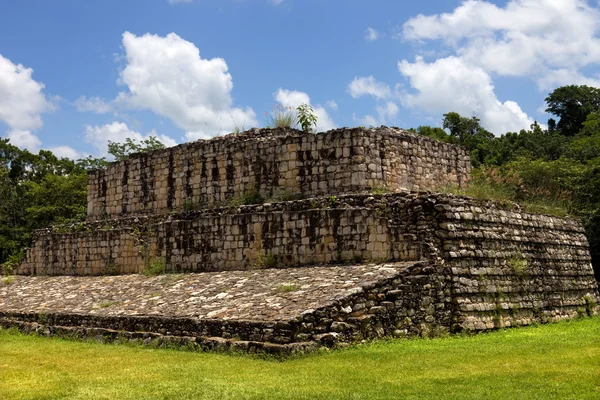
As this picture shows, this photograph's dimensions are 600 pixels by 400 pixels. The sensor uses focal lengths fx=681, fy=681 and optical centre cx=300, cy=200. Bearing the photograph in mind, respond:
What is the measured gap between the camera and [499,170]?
26.5 metres

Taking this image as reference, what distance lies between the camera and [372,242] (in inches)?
628

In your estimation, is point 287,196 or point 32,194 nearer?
point 287,196

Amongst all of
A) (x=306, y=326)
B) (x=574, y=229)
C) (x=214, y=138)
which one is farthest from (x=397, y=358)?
(x=214, y=138)

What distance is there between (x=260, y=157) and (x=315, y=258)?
4.48 metres

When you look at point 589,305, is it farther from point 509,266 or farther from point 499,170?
point 499,170

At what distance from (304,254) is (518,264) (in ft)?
17.3

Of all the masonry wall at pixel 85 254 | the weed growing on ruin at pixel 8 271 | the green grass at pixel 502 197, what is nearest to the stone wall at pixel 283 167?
the green grass at pixel 502 197

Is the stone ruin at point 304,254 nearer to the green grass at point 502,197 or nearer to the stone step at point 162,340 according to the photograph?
the stone step at point 162,340

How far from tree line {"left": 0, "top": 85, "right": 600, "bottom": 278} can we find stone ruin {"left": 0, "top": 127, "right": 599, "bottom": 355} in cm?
277

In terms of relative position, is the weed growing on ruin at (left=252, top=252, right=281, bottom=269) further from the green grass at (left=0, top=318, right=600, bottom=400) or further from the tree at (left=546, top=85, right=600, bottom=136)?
the tree at (left=546, top=85, right=600, bottom=136)

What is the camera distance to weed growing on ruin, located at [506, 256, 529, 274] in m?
16.6

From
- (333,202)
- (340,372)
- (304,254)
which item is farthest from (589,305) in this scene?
(340,372)

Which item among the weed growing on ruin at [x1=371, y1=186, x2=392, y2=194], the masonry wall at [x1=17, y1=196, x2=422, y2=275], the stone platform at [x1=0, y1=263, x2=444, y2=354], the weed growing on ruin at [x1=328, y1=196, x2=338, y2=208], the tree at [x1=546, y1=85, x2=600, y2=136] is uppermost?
the tree at [x1=546, y1=85, x2=600, y2=136]

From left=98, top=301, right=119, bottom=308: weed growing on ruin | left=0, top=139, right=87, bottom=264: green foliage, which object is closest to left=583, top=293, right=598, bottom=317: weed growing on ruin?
left=98, top=301, right=119, bottom=308: weed growing on ruin
